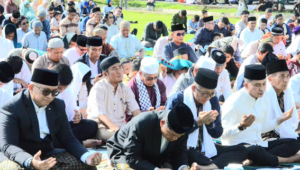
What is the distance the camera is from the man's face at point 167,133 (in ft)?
12.1

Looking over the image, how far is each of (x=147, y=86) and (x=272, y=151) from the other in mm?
1736

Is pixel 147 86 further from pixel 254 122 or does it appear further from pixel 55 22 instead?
pixel 55 22

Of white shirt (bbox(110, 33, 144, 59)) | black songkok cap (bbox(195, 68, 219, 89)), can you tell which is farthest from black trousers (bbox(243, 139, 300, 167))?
white shirt (bbox(110, 33, 144, 59))

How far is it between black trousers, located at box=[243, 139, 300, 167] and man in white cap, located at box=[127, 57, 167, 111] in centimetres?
144

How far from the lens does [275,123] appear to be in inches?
204

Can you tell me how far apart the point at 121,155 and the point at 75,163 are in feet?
1.52

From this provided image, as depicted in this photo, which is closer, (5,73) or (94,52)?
(5,73)

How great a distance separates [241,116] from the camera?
4957 mm

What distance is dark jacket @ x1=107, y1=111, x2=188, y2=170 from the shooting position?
149 inches

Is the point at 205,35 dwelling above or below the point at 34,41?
below

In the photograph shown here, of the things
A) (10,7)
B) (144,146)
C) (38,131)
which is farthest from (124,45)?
(10,7)

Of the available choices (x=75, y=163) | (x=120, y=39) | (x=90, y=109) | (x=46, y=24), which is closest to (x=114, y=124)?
(x=90, y=109)

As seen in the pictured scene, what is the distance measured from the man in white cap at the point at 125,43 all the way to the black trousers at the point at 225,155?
5.39 metres

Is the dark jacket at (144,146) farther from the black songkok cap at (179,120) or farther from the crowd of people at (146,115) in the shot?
the black songkok cap at (179,120)
